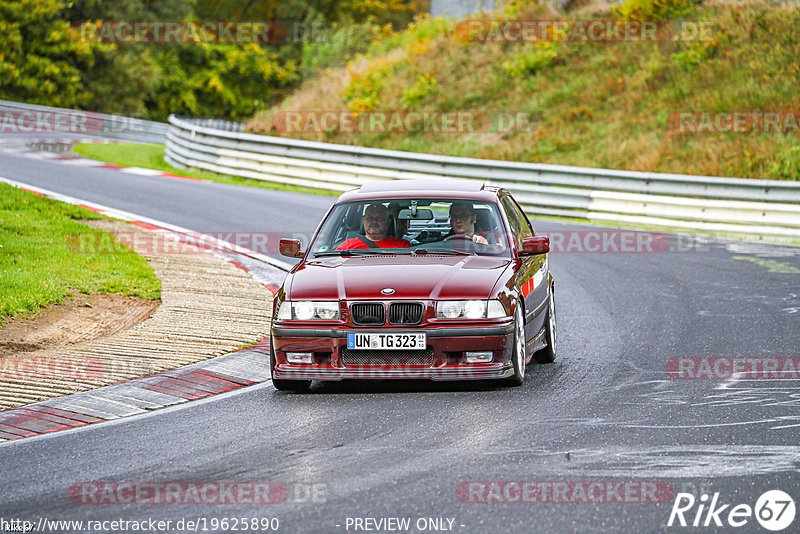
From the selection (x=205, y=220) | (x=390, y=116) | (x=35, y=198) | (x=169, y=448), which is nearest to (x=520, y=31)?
(x=390, y=116)

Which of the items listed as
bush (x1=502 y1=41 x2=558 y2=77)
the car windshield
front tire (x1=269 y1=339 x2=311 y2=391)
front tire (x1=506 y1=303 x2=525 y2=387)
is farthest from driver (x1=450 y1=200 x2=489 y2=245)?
bush (x1=502 y1=41 x2=558 y2=77)

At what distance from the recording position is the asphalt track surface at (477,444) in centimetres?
559

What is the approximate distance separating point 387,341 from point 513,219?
243 centimetres

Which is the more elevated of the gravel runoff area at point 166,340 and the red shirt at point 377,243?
the red shirt at point 377,243

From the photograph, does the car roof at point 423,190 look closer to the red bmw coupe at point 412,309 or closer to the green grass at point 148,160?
the red bmw coupe at point 412,309

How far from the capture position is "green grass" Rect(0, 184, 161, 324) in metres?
11.4
